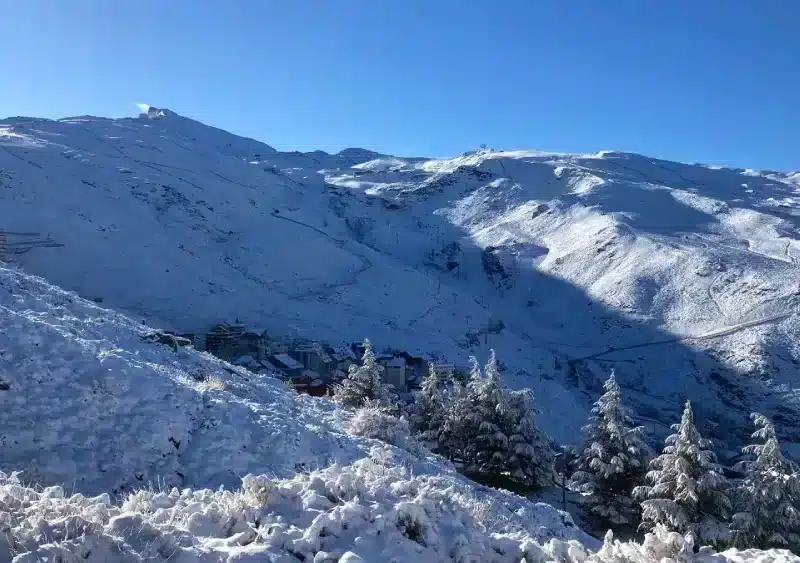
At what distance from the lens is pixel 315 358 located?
5850 centimetres

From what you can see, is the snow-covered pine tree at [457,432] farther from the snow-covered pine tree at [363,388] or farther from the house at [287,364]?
the house at [287,364]

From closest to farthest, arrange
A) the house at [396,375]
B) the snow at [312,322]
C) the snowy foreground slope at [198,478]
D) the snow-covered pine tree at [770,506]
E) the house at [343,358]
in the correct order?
the snowy foreground slope at [198,478] < the snow at [312,322] < the snow-covered pine tree at [770,506] < the house at [396,375] < the house at [343,358]

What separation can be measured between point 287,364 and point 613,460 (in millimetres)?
35485

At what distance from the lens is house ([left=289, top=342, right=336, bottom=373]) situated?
5753 cm

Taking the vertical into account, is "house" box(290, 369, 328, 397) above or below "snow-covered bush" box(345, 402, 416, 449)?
below

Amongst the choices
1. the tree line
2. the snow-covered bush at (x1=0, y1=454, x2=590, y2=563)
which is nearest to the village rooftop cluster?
the tree line

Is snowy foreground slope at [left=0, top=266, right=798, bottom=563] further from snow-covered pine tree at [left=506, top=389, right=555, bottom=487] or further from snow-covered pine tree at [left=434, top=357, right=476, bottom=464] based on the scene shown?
snow-covered pine tree at [left=506, top=389, right=555, bottom=487]

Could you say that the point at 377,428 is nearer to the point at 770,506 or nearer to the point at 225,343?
the point at 770,506

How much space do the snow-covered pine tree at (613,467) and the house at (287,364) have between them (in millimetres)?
31449

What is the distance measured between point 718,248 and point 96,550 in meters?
120

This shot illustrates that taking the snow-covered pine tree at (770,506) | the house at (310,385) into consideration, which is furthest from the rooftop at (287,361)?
the snow-covered pine tree at (770,506)

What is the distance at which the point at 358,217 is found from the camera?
137500mm

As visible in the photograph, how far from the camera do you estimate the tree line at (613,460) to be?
19938 millimetres

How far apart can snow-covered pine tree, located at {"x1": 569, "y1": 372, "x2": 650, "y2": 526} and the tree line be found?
2.0 inches
